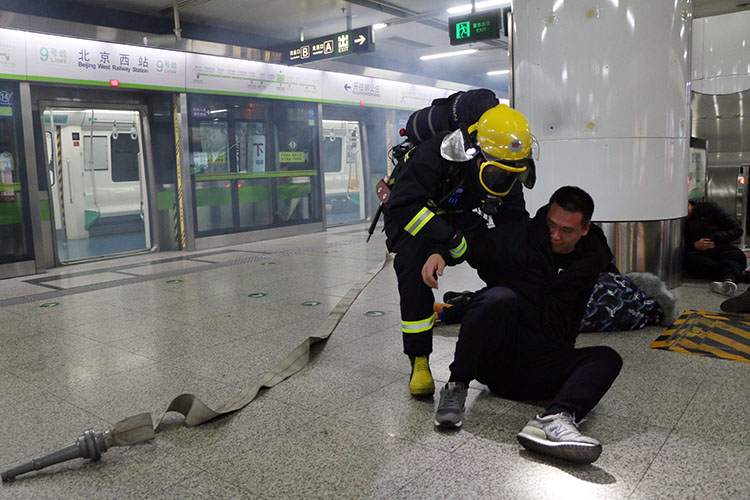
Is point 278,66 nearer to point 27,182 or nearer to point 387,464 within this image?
point 27,182

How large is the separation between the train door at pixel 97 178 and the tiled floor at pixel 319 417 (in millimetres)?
5682

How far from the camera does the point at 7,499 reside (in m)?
2.06

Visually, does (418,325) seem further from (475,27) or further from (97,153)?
(97,153)

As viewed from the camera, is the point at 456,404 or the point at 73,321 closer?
the point at 456,404

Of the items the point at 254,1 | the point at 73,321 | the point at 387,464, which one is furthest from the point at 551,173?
the point at 254,1

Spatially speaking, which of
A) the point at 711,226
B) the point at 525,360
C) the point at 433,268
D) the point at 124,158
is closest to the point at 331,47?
the point at 124,158

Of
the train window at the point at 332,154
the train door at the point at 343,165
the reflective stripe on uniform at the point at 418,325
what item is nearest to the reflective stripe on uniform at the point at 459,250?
the reflective stripe on uniform at the point at 418,325

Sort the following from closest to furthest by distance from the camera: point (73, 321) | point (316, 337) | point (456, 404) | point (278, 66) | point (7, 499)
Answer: point (7, 499) → point (456, 404) → point (316, 337) → point (73, 321) → point (278, 66)

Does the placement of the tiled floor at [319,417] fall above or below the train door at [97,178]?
below

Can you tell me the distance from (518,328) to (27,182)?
6.76 metres

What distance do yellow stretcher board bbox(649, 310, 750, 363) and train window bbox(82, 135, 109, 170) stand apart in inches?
361

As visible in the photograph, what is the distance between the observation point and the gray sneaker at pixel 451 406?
8.04ft

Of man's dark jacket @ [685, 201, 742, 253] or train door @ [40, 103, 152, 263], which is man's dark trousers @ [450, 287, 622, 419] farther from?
train door @ [40, 103, 152, 263]

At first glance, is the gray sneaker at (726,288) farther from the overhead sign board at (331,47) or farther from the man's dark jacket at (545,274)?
the overhead sign board at (331,47)
